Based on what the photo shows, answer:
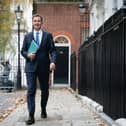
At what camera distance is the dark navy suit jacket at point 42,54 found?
1074 centimetres

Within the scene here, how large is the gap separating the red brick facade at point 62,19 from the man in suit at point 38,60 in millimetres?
28563

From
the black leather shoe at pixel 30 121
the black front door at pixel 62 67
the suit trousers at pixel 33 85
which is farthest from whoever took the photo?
the black front door at pixel 62 67

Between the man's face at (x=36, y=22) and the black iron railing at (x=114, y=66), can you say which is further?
the man's face at (x=36, y=22)

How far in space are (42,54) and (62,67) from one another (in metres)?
29.0

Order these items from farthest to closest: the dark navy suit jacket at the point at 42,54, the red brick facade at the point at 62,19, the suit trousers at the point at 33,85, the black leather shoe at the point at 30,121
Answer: the red brick facade at the point at 62,19, the dark navy suit jacket at the point at 42,54, the suit trousers at the point at 33,85, the black leather shoe at the point at 30,121

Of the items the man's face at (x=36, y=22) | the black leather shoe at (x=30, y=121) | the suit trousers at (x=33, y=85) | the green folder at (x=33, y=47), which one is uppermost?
the man's face at (x=36, y=22)

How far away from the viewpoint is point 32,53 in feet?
35.1

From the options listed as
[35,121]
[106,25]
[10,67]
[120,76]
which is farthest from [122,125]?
[10,67]

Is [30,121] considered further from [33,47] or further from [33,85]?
[33,47]

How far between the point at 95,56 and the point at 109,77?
13.0ft

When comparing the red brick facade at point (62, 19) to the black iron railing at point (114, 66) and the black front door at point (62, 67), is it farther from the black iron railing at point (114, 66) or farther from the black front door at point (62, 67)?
the black iron railing at point (114, 66)

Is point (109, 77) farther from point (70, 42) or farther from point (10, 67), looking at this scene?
point (70, 42)

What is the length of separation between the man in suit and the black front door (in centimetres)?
2856

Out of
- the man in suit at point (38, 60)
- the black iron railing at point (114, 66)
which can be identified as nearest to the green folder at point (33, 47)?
the man in suit at point (38, 60)
